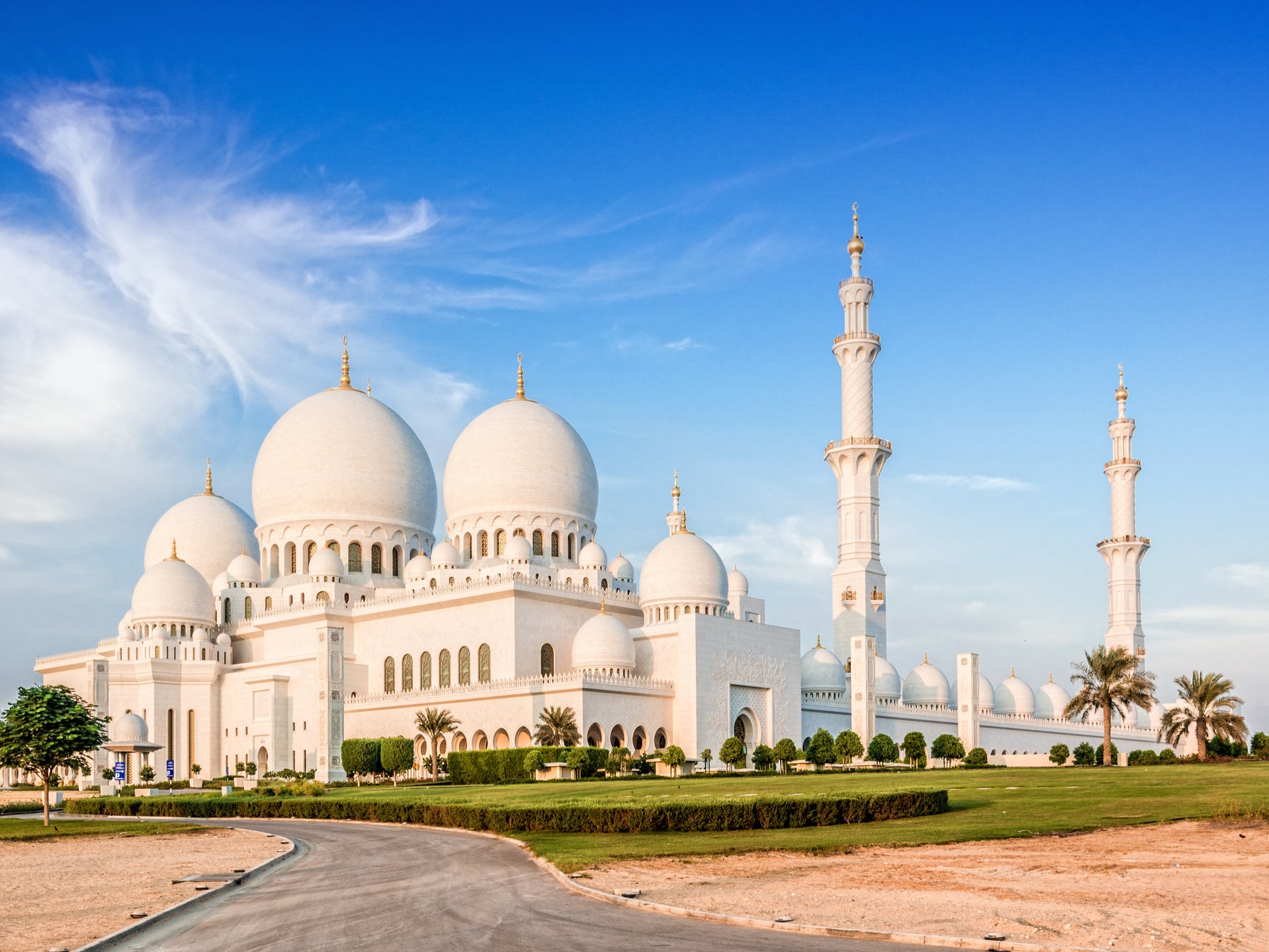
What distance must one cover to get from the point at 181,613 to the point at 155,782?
10.2 m

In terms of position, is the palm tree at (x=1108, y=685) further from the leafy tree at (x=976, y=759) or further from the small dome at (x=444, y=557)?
the small dome at (x=444, y=557)

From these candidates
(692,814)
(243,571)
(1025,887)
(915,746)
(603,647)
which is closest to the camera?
(1025,887)

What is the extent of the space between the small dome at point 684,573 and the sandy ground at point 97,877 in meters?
32.1

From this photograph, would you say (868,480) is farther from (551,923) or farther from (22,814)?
(551,923)

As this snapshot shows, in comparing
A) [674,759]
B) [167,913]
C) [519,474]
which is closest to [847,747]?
[674,759]

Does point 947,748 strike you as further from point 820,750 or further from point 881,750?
point 820,750

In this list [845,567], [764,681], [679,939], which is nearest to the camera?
[679,939]

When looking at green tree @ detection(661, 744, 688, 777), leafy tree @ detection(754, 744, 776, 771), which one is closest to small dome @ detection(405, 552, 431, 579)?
green tree @ detection(661, 744, 688, 777)

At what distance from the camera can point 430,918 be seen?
45.9ft

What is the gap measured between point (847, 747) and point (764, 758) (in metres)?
5.95

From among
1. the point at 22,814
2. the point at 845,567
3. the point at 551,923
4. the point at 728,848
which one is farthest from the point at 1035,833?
the point at 845,567

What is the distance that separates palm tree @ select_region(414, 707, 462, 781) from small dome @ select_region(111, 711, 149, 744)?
42.3ft

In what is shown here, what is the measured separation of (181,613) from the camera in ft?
222

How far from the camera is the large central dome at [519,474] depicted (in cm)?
6612
